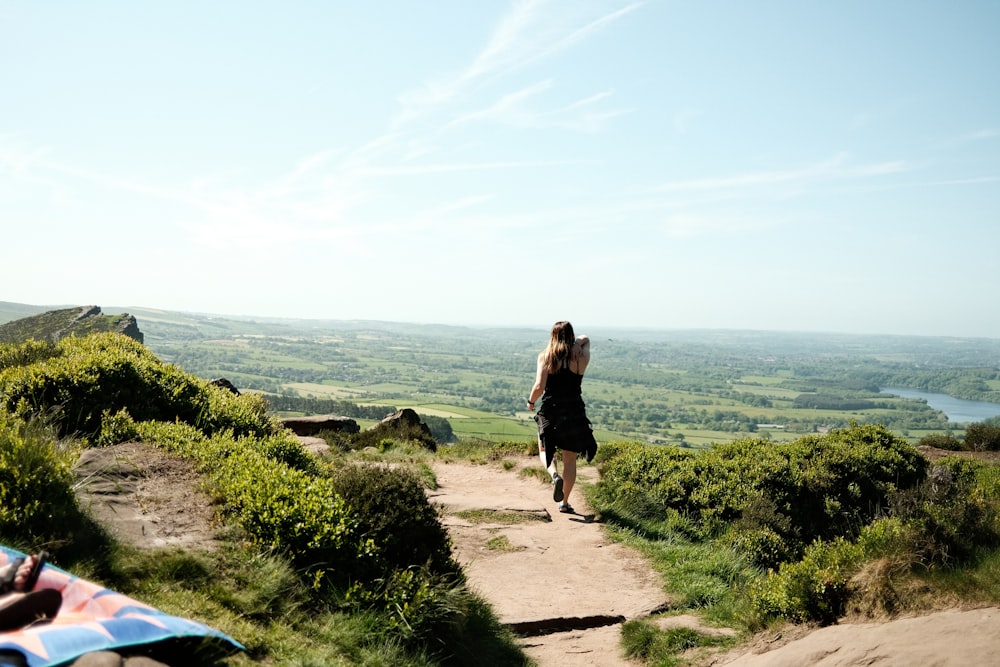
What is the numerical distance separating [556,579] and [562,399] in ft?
9.17

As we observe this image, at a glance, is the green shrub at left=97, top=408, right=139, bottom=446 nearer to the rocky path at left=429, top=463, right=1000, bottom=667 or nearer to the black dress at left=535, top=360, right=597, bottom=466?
the rocky path at left=429, top=463, right=1000, bottom=667

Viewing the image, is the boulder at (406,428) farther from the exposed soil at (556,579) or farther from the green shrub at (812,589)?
the green shrub at (812,589)

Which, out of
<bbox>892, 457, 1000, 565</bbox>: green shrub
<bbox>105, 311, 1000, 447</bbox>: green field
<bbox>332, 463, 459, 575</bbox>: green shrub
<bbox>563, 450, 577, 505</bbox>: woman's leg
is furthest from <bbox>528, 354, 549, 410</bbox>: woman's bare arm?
<bbox>105, 311, 1000, 447</bbox>: green field

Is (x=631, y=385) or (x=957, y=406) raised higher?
(x=957, y=406)

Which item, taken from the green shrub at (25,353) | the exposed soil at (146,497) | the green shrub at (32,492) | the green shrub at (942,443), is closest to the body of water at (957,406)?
the green shrub at (942,443)

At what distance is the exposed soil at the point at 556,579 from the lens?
4.50 metres

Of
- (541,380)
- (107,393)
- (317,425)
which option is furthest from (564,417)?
(317,425)

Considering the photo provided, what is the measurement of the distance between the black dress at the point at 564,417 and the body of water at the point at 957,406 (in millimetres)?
65479

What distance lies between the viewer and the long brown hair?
9727 mm

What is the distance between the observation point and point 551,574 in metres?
8.16

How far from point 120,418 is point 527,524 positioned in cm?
581

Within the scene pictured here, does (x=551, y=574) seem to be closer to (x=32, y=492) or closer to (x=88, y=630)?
(x=32, y=492)

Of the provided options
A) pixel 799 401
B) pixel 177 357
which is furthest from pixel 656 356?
pixel 177 357

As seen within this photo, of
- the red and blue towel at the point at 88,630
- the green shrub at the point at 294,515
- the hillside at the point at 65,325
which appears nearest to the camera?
the red and blue towel at the point at 88,630
